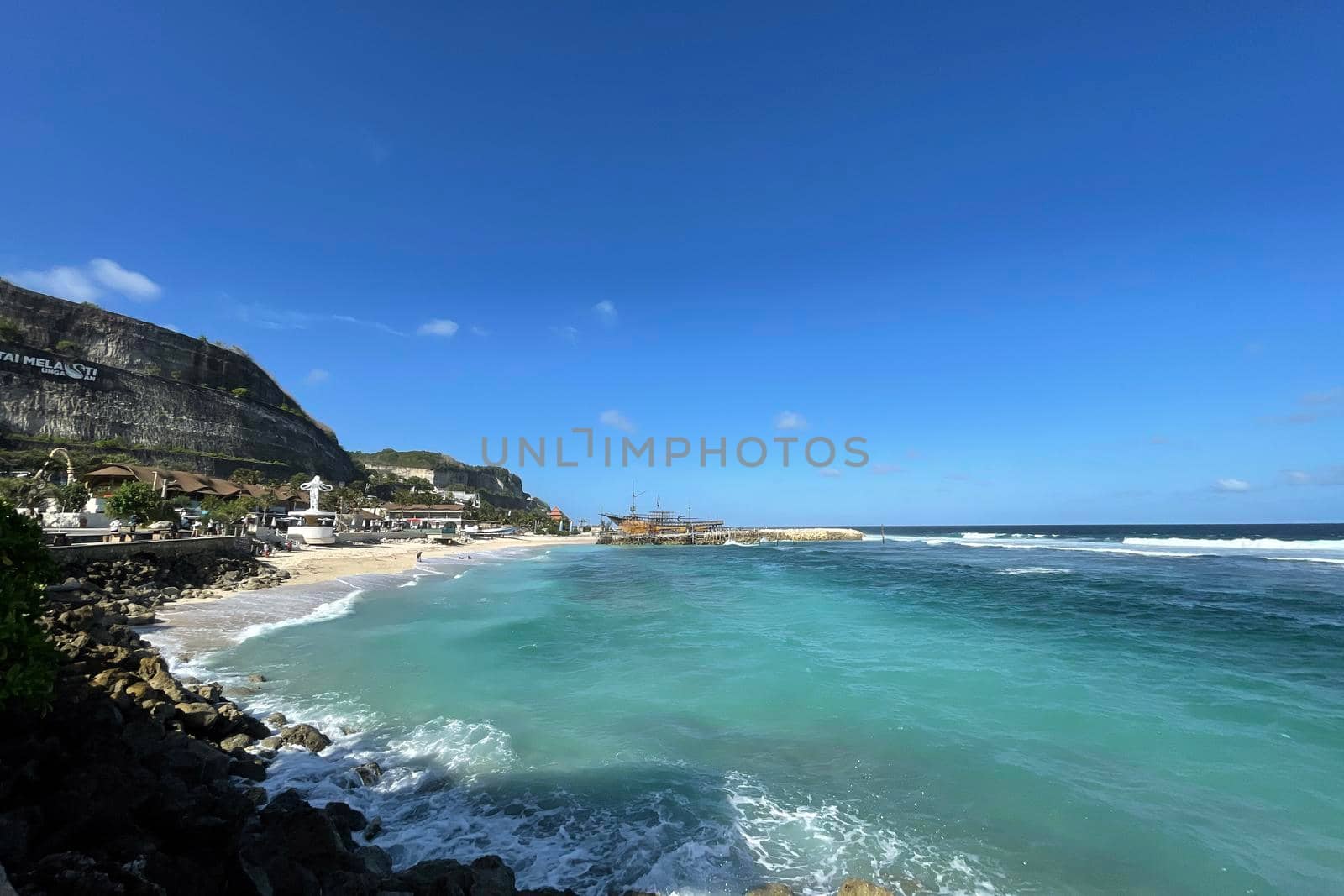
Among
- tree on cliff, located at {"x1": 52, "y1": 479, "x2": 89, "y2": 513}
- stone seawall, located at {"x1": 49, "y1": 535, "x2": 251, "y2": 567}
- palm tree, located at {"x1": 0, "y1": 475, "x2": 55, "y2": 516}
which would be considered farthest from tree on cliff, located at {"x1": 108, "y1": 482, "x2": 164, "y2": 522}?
stone seawall, located at {"x1": 49, "y1": 535, "x2": 251, "y2": 567}

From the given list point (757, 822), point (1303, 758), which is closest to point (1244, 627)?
point (1303, 758)

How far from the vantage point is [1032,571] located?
38.7 m

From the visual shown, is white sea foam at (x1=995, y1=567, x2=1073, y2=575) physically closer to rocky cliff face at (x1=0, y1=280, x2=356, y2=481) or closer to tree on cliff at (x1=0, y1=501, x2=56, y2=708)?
tree on cliff at (x1=0, y1=501, x2=56, y2=708)

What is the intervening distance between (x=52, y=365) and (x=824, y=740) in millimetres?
77614

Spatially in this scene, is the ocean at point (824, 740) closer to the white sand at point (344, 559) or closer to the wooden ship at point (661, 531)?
the white sand at point (344, 559)

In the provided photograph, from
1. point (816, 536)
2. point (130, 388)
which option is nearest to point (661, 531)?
point (816, 536)

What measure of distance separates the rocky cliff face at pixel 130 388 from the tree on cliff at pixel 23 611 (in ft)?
223

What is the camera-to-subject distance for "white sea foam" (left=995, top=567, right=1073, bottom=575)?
121 feet

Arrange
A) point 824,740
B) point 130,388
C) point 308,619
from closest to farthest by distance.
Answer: point 824,740 < point 308,619 < point 130,388

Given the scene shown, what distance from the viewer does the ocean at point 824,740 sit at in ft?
21.8

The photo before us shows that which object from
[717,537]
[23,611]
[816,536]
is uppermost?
[23,611]

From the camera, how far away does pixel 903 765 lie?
29.5ft

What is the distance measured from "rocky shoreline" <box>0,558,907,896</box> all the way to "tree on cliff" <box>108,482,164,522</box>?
27539 mm

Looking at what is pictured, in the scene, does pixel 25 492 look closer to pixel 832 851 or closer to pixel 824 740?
pixel 824 740
